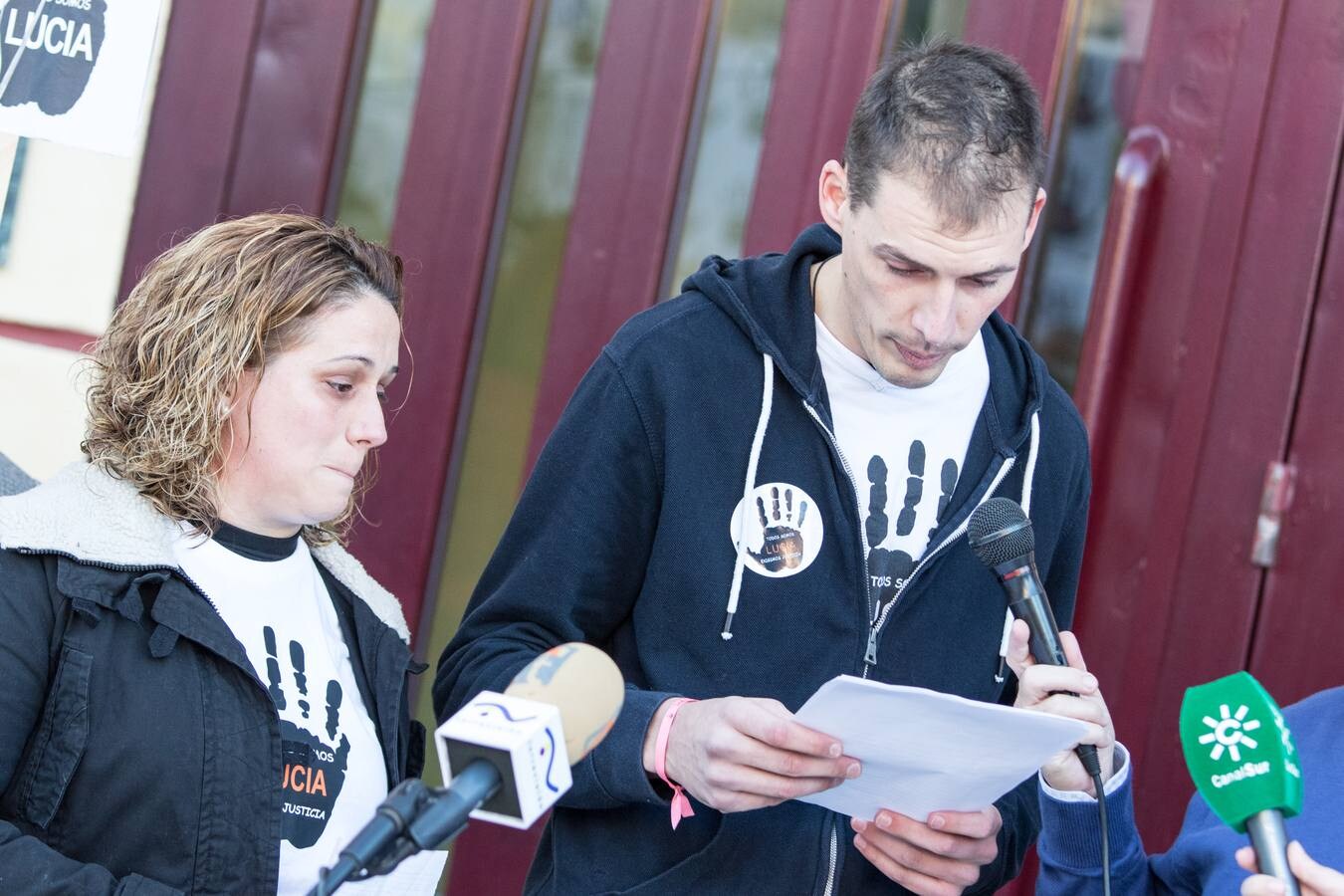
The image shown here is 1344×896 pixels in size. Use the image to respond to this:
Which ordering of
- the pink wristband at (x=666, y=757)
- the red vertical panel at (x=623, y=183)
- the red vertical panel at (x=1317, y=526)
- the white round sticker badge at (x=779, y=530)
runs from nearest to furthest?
1. the pink wristband at (x=666, y=757)
2. the white round sticker badge at (x=779, y=530)
3. the red vertical panel at (x=1317, y=526)
4. the red vertical panel at (x=623, y=183)

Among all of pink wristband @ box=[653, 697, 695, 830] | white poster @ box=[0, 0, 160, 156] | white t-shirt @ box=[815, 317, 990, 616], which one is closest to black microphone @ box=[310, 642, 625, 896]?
pink wristband @ box=[653, 697, 695, 830]

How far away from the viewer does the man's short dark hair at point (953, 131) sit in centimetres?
193

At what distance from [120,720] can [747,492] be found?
0.88 m

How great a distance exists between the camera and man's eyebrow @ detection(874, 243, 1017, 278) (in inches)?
76.7

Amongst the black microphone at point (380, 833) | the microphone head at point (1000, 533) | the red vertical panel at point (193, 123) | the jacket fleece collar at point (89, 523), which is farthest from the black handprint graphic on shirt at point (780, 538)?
the red vertical panel at point (193, 123)

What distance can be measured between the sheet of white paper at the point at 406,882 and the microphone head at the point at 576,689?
604 mm

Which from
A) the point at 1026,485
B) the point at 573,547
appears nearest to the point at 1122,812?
the point at 1026,485

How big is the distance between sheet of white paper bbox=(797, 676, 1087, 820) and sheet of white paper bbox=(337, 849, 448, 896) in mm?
521

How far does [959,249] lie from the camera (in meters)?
1.93

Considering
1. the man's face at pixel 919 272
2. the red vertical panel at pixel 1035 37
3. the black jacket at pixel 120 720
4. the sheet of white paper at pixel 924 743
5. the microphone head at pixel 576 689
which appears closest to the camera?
the microphone head at pixel 576 689

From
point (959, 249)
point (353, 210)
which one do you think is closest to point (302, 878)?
point (959, 249)

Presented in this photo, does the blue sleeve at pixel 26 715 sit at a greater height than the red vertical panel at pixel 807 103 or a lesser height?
lesser

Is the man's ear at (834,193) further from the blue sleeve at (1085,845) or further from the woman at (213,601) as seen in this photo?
the blue sleeve at (1085,845)

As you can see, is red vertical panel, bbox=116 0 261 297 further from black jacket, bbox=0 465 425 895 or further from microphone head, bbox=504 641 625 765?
microphone head, bbox=504 641 625 765
